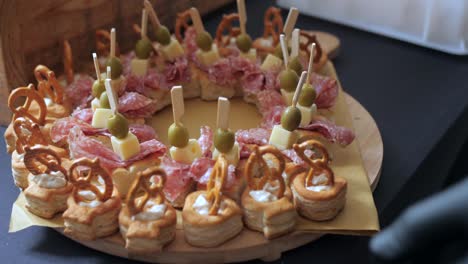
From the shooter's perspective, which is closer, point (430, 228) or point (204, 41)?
point (430, 228)

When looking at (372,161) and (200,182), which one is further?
(372,161)

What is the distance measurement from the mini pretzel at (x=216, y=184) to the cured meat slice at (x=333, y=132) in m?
0.27

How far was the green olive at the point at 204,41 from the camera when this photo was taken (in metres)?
1.58

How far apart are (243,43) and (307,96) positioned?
35cm

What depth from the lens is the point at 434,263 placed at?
1.93 ft

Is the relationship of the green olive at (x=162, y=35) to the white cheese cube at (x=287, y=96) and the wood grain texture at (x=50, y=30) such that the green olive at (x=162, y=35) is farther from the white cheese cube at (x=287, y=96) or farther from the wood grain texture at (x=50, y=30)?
the white cheese cube at (x=287, y=96)

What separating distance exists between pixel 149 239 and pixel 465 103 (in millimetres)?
984

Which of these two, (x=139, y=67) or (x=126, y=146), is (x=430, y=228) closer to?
(x=126, y=146)

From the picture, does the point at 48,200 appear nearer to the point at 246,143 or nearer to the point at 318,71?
the point at 246,143

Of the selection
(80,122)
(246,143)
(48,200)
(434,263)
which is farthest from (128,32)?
(434,263)

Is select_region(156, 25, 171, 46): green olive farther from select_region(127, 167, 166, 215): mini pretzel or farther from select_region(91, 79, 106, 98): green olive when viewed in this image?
select_region(127, 167, 166, 215): mini pretzel

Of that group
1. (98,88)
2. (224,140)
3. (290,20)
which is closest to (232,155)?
(224,140)

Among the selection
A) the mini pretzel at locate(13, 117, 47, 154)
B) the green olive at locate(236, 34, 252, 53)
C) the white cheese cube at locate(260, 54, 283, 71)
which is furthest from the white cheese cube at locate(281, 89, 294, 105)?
the mini pretzel at locate(13, 117, 47, 154)

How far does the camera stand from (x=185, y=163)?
47.9 inches
